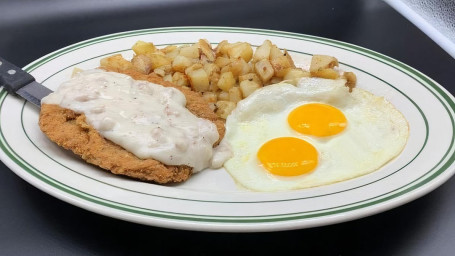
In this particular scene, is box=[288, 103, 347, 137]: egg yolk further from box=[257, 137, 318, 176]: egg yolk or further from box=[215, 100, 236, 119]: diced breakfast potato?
box=[215, 100, 236, 119]: diced breakfast potato

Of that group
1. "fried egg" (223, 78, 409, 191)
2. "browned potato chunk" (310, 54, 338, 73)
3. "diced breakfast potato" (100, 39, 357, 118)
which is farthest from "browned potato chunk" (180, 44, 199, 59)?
"browned potato chunk" (310, 54, 338, 73)

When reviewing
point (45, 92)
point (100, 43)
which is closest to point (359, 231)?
point (45, 92)

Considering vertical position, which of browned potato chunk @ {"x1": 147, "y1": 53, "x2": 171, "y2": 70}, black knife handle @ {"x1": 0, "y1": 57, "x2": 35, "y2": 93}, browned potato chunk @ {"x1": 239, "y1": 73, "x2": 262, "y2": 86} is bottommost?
black knife handle @ {"x1": 0, "y1": 57, "x2": 35, "y2": 93}

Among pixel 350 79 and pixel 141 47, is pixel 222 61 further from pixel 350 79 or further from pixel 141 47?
pixel 350 79

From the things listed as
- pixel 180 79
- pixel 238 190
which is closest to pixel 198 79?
pixel 180 79

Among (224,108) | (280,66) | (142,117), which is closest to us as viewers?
(142,117)
